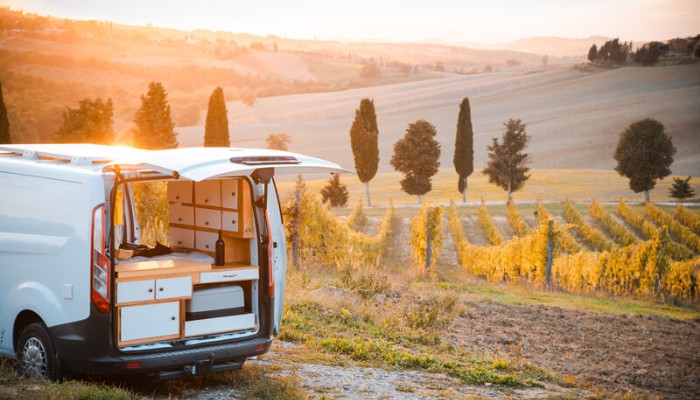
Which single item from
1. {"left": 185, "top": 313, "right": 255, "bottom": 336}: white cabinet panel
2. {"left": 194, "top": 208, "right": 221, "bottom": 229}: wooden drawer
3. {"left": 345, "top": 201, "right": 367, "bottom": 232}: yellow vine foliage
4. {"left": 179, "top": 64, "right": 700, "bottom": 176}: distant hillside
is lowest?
{"left": 345, "top": 201, "right": 367, "bottom": 232}: yellow vine foliage

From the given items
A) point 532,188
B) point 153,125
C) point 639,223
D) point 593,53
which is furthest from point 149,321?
point 593,53

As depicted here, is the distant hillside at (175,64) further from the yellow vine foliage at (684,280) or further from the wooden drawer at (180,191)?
the wooden drawer at (180,191)

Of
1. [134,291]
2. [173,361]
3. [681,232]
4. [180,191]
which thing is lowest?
[681,232]

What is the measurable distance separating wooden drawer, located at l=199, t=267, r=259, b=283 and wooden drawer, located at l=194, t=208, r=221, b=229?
2.19 feet

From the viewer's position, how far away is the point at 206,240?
A: 7938 mm

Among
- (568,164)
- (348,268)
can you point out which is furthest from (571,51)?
(348,268)

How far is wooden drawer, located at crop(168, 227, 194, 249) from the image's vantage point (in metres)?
8.15

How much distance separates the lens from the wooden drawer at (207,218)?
25.3 feet

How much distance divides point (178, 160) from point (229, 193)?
107cm

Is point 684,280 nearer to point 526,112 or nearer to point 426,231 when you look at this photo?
point 426,231

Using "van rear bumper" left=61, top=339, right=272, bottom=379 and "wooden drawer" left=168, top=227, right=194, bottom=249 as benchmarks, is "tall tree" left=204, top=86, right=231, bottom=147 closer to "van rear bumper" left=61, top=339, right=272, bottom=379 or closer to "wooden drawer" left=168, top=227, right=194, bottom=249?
"wooden drawer" left=168, top=227, right=194, bottom=249

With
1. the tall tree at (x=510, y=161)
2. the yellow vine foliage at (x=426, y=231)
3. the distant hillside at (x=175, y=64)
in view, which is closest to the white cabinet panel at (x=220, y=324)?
the yellow vine foliage at (x=426, y=231)

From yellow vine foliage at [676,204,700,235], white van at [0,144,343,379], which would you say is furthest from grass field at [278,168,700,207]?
white van at [0,144,343,379]

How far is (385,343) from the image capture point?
32.0 feet
